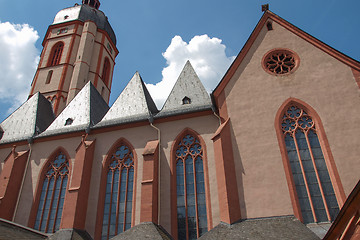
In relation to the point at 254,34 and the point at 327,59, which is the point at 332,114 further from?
the point at 254,34

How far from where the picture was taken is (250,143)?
1306 cm

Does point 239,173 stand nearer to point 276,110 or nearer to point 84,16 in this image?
point 276,110

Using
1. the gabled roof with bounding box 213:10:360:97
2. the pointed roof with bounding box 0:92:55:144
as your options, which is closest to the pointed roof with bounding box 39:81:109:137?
the pointed roof with bounding box 0:92:55:144

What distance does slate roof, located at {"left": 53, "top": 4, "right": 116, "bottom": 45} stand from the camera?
33.9 metres

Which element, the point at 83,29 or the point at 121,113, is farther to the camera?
the point at 83,29

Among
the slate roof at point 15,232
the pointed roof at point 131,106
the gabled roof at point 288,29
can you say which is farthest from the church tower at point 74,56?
the gabled roof at point 288,29

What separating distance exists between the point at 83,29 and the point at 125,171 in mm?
22622

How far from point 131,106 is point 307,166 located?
34.5 feet

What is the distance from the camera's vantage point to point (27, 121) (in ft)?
68.8

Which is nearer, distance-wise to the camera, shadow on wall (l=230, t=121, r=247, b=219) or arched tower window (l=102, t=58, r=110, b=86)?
shadow on wall (l=230, t=121, r=247, b=219)

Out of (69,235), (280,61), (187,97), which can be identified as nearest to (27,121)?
(69,235)

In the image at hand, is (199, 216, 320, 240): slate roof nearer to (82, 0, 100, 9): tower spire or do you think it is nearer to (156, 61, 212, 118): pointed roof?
(156, 61, 212, 118): pointed roof

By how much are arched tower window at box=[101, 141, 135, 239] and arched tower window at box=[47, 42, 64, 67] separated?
18935 mm

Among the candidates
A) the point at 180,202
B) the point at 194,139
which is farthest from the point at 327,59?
the point at 180,202
